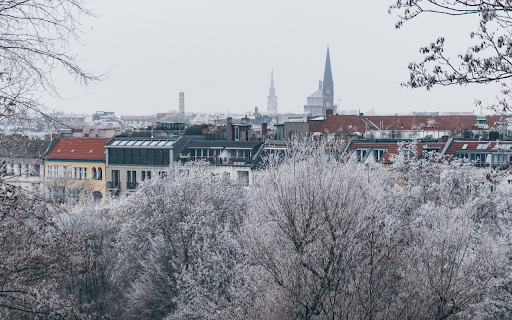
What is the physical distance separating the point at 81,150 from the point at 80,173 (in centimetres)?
249

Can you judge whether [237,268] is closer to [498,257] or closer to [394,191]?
[498,257]

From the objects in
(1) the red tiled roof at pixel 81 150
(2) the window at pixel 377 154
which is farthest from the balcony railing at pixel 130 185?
(2) the window at pixel 377 154

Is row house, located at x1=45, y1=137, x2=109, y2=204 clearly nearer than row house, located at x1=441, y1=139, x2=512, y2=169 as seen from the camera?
No

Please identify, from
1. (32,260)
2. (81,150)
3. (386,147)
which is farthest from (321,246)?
(81,150)

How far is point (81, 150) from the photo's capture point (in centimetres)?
6128

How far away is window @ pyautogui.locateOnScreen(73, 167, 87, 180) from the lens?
59.9m

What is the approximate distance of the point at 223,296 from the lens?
23266 mm

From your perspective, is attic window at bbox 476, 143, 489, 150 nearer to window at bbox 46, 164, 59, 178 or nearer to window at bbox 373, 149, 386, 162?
window at bbox 373, 149, 386, 162

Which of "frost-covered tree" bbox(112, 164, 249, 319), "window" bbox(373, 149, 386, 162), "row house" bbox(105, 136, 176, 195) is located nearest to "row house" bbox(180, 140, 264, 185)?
"row house" bbox(105, 136, 176, 195)

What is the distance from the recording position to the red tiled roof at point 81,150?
6000 cm

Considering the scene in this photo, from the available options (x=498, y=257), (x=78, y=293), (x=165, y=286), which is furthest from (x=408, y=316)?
(x=78, y=293)

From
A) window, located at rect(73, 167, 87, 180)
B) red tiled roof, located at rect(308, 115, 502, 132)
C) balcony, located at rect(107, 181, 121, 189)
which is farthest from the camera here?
red tiled roof, located at rect(308, 115, 502, 132)

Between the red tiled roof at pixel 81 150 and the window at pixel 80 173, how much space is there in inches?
42.3

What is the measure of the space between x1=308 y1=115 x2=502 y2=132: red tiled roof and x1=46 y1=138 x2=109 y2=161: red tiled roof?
989 inches
